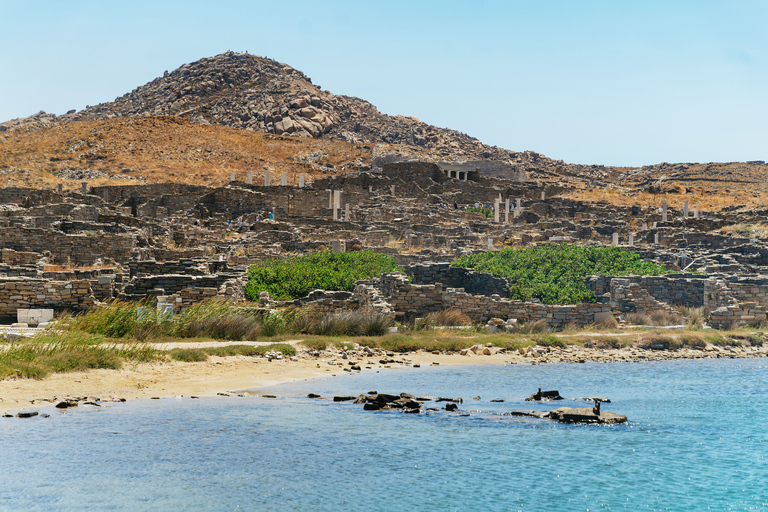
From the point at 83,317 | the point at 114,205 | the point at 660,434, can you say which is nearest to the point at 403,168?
the point at 114,205

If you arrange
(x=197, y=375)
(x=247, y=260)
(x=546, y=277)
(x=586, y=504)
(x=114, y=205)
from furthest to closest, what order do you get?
(x=114, y=205), (x=247, y=260), (x=546, y=277), (x=197, y=375), (x=586, y=504)

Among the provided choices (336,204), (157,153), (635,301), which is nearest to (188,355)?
(635,301)

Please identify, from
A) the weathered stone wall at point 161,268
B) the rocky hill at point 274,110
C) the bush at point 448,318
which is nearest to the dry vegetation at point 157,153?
the rocky hill at point 274,110

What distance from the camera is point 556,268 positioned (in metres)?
30.8

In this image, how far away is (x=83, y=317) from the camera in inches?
742

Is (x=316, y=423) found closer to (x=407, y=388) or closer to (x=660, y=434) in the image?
(x=407, y=388)

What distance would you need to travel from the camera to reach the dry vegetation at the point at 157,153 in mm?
68688

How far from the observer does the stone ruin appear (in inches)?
960

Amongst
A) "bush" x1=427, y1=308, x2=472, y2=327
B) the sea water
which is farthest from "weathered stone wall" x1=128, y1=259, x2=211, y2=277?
the sea water

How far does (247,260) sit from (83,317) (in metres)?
14.4

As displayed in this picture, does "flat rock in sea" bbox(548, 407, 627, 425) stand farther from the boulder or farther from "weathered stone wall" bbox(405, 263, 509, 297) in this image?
"weathered stone wall" bbox(405, 263, 509, 297)

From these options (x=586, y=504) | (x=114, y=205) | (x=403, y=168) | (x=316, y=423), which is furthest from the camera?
(x=403, y=168)

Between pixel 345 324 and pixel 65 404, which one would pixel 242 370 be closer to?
pixel 65 404

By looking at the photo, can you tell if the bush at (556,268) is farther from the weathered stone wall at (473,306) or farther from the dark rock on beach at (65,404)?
the dark rock on beach at (65,404)
